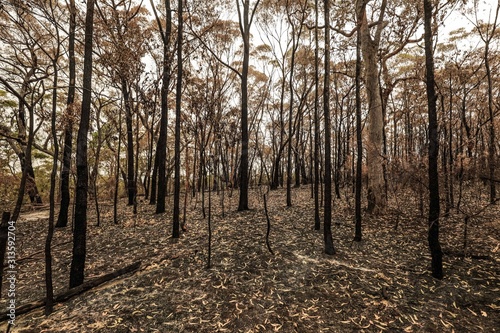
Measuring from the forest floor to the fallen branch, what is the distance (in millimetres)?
123

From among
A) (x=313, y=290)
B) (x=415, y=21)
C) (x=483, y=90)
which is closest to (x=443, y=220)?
(x=313, y=290)

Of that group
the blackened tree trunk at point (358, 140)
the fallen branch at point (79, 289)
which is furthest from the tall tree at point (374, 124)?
the fallen branch at point (79, 289)

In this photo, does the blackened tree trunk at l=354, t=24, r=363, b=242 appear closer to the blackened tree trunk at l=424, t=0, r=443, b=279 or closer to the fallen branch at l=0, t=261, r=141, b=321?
the blackened tree trunk at l=424, t=0, r=443, b=279

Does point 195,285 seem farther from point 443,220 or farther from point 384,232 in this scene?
point 443,220

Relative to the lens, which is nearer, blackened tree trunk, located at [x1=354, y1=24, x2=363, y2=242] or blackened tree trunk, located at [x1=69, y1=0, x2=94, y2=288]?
blackened tree trunk, located at [x1=69, y1=0, x2=94, y2=288]

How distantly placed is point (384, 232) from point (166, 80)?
9.03 metres

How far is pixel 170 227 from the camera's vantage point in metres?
8.38

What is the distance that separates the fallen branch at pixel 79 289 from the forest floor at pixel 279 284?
123mm

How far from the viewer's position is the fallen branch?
156 inches

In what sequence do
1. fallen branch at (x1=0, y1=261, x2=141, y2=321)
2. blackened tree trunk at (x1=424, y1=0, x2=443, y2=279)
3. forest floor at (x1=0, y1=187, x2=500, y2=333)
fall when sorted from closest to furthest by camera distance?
forest floor at (x1=0, y1=187, x2=500, y2=333)
fallen branch at (x1=0, y1=261, x2=141, y2=321)
blackened tree trunk at (x1=424, y1=0, x2=443, y2=279)

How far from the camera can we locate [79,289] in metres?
4.46

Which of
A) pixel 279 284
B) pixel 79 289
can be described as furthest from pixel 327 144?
pixel 79 289

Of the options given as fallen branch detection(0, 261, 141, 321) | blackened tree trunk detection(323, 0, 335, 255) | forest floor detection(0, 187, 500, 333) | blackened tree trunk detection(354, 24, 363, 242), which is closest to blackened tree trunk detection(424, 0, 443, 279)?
forest floor detection(0, 187, 500, 333)

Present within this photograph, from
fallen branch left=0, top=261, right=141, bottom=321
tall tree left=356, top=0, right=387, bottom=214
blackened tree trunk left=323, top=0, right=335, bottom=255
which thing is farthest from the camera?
tall tree left=356, top=0, right=387, bottom=214
